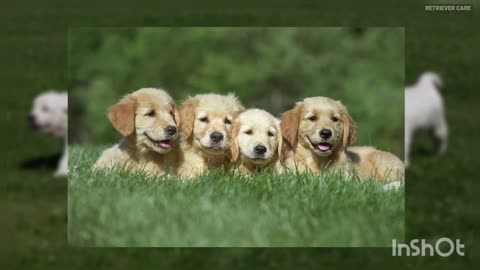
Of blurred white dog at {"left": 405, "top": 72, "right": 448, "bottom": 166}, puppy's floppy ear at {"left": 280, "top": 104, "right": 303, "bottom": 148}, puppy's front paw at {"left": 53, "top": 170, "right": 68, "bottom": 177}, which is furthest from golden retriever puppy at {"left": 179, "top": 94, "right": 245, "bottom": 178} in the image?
blurred white dog at {"left": 405, "top": 72, "right": 448, "bottom": 166}

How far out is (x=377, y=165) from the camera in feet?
24.4

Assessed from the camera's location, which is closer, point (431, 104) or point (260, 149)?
point (260, 149)

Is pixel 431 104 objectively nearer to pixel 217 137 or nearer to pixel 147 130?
pixel 217 137

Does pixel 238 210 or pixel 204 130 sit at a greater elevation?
pixel 204 130

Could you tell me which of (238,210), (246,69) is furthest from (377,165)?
(246,69)

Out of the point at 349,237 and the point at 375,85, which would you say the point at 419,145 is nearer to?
the point at 349,237

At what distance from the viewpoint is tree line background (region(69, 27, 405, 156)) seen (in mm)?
9383

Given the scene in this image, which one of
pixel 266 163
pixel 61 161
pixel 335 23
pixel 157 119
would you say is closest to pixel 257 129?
pixel 266 163

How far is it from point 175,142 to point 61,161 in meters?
1.33

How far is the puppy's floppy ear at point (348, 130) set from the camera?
22.7ft

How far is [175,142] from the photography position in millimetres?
6836

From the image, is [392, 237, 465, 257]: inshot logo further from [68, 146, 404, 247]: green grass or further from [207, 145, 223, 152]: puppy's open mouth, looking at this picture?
[207, 145, 223, 152]: puppy's open mouth

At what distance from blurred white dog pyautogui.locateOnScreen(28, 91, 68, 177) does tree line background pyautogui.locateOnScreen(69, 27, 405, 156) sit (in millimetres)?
627

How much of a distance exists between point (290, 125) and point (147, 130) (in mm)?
1140
